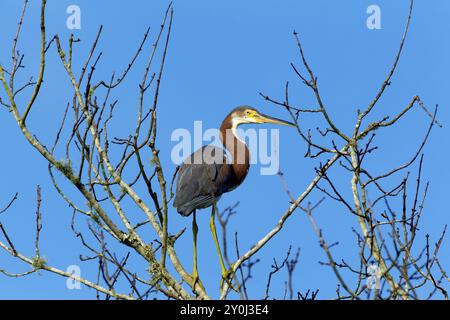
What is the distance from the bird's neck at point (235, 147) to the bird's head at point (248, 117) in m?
0.07

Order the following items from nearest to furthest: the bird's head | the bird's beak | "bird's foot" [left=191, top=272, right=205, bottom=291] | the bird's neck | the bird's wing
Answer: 1. "bird's foot" [left=191, top=272, right=205, bottom=291]
2. the bird's wing
3. the bird's neck
4. the bird's head
5. the bird's beak

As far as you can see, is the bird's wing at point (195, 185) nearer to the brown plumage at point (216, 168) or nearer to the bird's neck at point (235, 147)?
the brown plumage at point (216, 168)

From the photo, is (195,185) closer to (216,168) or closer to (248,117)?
(216,168)

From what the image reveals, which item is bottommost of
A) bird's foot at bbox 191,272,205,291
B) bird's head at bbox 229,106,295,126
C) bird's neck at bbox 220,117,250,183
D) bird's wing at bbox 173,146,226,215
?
bird's foot at bbox 191,272,205,291

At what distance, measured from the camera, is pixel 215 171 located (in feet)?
25.9

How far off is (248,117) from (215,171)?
1.68 meters

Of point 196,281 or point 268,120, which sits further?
point 268,120

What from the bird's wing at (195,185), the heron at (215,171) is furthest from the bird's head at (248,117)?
the bird's wing at (195,185)

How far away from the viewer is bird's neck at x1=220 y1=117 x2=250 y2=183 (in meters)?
8.52

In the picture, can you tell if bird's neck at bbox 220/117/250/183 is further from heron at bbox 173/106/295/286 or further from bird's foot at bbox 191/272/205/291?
bird's foot at bbox 191/272/205/291

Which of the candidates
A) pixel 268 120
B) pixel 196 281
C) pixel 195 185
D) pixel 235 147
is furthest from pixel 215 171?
pixel 268 120

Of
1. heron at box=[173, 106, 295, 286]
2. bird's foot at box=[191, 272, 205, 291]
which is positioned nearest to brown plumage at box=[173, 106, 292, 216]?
heron at box=[173, 106, 295, 286]

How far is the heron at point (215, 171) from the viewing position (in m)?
7.38
